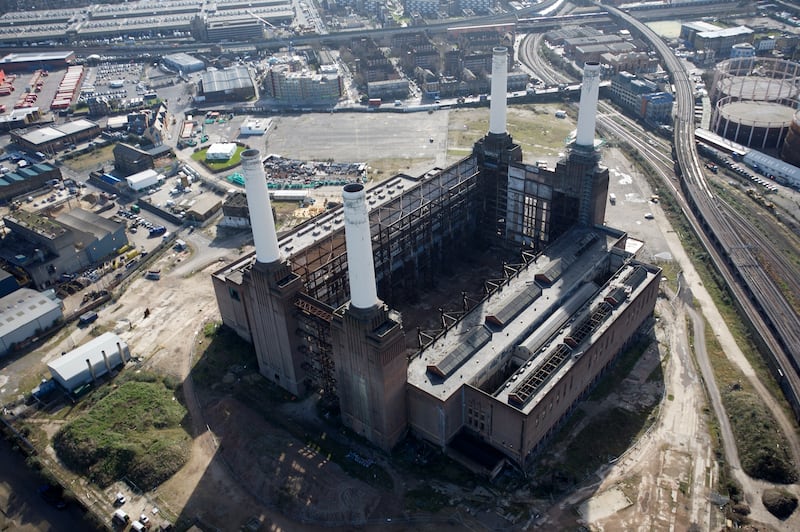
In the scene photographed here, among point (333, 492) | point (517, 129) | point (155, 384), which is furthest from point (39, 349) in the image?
point (517, 129)

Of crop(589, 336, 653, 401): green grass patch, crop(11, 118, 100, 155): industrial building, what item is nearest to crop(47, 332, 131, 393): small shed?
crop(589, 336, 653, 401): green grass patch

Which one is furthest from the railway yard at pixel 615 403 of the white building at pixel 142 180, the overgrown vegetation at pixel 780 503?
the white building at pixel 142 180

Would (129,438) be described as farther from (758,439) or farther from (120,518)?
(758,439)

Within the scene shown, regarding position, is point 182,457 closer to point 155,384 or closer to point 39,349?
point 155,384

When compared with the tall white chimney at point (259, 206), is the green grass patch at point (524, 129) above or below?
below

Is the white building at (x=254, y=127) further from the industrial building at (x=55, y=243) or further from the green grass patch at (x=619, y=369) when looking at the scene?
the green grass patch at (x=619, y=369)

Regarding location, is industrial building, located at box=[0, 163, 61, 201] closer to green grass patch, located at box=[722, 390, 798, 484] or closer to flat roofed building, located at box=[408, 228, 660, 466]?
flat roofed building, located at box=[408, 228, 660, 466]
